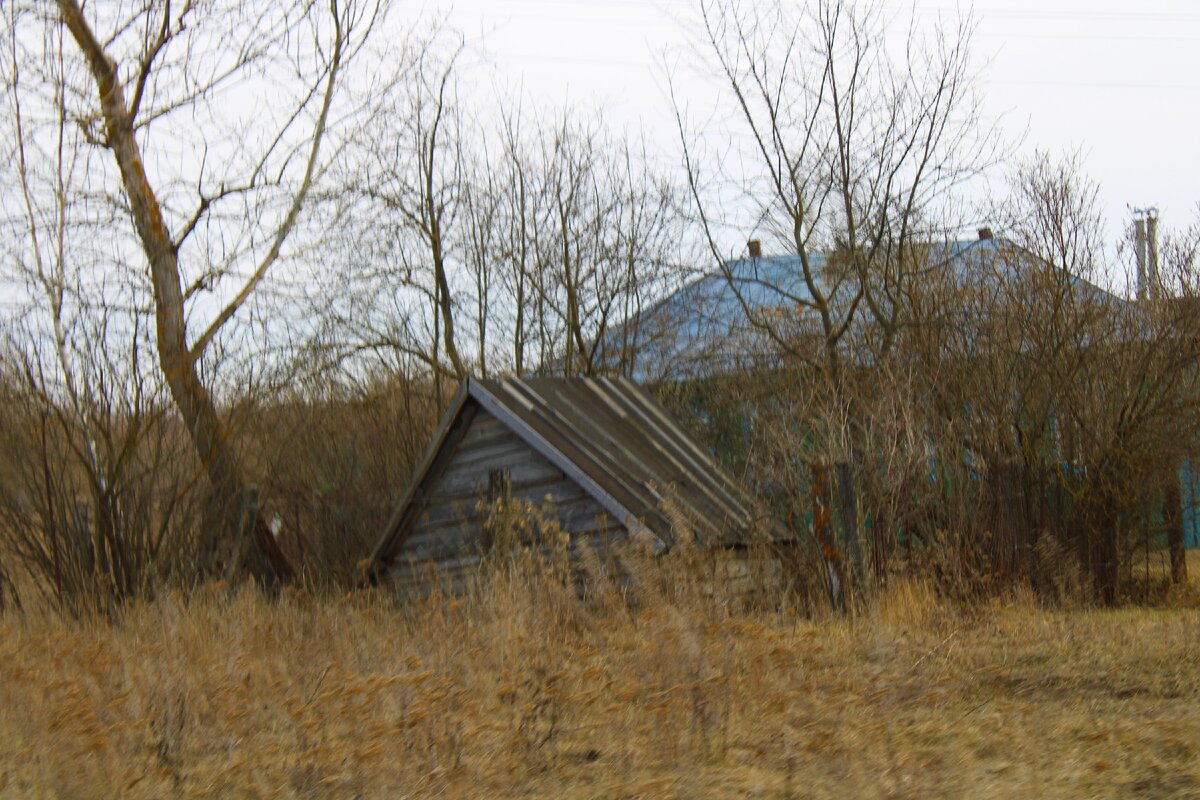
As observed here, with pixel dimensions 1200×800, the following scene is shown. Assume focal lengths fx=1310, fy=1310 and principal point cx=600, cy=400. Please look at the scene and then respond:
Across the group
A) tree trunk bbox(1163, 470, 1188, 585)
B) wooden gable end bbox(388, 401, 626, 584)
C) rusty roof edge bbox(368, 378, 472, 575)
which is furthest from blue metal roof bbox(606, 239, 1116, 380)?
rusty roof edge bbox(368, 378, 472, 575)

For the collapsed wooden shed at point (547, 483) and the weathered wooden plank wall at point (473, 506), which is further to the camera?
the weathered wooden plank wall at point (473, 506)

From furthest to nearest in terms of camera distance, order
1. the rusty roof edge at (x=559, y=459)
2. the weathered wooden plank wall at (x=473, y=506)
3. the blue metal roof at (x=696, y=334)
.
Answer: the blue metal roof at (x=696, y=334) < the weathered wooden plank wall at (x=473, y=506) < the rusty roof edge at (x=559, y=459)

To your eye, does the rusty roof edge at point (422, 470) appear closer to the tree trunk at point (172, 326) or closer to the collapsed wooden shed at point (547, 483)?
the collapsed wooden shed at point (547, 483)

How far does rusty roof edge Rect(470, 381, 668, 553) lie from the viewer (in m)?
10.9

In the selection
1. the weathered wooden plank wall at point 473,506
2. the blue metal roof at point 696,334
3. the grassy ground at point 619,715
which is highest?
the blue metal roof at point 696,334

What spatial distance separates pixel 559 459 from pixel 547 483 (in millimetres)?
479

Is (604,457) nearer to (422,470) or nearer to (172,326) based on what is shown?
(422,470)

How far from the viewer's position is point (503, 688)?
5.73 metres

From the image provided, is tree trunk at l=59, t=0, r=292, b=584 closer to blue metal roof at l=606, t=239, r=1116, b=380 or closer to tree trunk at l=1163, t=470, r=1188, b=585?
blue metal roof at l=606, t=239, r=1116, b=380

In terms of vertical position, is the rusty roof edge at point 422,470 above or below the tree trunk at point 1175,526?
above

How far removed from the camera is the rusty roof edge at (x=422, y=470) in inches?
490

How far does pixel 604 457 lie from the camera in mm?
11852

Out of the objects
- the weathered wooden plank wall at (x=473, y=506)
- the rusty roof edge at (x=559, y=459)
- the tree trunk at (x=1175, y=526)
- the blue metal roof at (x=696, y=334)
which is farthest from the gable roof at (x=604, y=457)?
the blue metal roof at (x=696, y=334)

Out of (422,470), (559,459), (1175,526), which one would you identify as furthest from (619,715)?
(1175,526)
